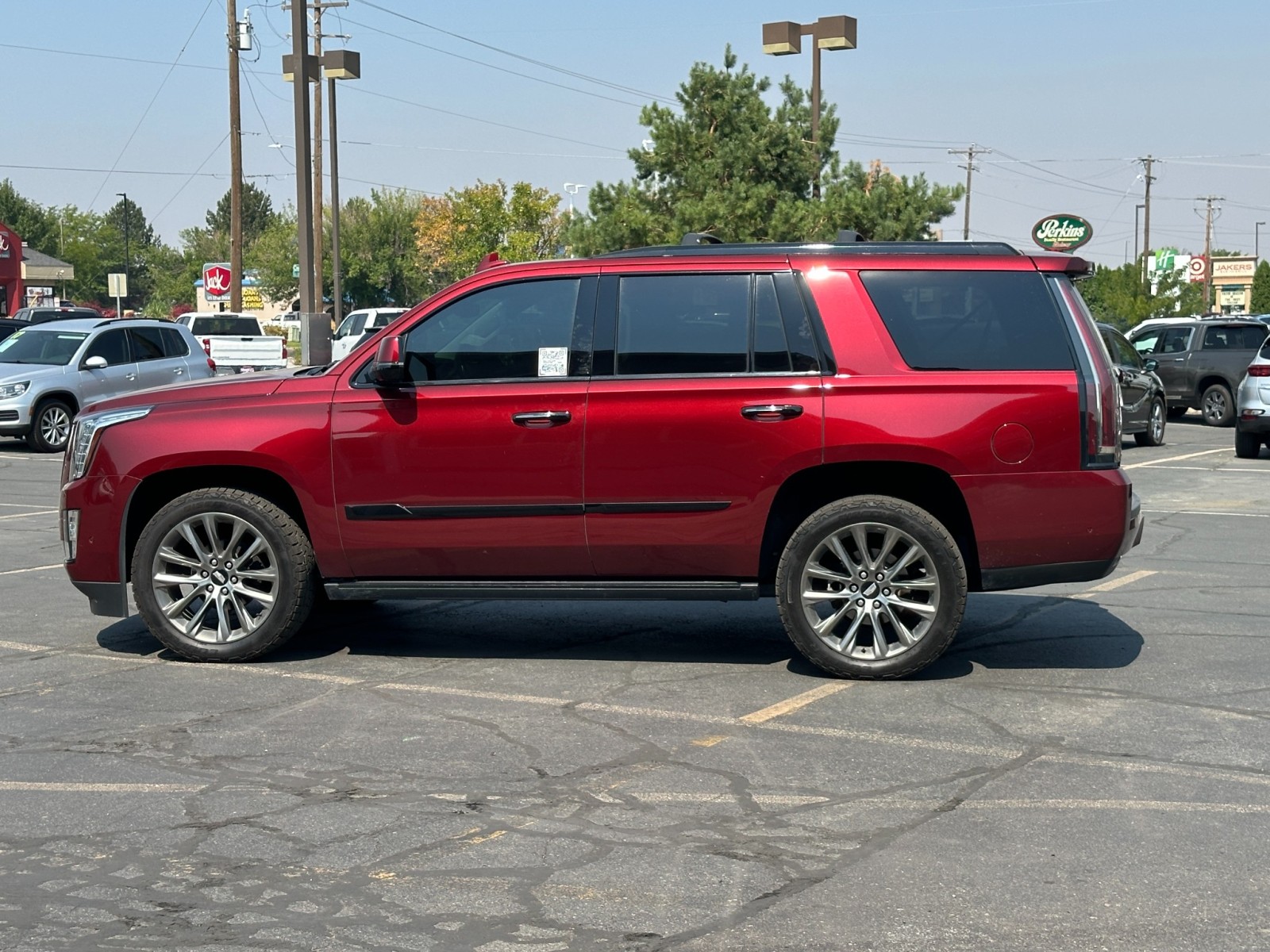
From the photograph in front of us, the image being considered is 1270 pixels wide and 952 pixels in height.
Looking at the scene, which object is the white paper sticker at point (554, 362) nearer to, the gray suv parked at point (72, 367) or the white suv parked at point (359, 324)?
the gray suv parked at point (72, 367)

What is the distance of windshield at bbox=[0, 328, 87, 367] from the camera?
21.8 metres

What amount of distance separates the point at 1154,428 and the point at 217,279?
27.0m

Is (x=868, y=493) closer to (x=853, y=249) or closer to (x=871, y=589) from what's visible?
(x=871, y=589)

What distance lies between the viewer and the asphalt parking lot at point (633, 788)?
4332 mm

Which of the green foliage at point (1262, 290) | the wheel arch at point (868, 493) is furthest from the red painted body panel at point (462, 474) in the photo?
the green foliage at point (1262, 290)

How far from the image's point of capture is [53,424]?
2158cm

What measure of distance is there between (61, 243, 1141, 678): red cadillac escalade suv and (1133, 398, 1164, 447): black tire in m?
16.3

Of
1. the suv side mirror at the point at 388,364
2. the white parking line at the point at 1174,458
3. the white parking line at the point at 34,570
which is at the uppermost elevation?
the suv side mirror at the point at 388,364

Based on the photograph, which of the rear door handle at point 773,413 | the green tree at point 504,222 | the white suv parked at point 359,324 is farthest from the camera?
the green tree at point 504,222

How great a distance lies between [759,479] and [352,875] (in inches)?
123

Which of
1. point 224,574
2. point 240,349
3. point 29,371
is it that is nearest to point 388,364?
point 224,574

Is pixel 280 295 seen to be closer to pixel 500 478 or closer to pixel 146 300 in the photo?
pixel 146 300

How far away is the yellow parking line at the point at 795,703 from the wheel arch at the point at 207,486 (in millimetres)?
2485

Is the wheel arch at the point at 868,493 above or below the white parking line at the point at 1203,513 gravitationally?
above
